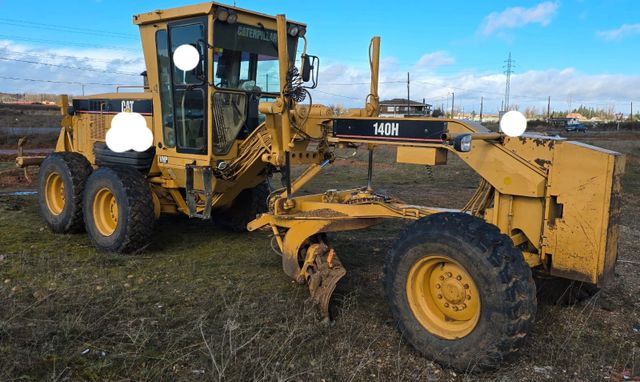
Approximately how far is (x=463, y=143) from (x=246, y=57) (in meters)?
3.51

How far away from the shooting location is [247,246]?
7270 millimetres

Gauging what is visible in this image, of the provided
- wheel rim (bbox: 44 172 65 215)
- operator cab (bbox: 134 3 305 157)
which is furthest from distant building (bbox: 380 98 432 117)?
wheel rim (bbox: 44 172 65 215)

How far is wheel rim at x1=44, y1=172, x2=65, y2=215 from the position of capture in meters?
8.10

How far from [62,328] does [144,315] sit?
70 cm

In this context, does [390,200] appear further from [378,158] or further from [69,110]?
[378,158]

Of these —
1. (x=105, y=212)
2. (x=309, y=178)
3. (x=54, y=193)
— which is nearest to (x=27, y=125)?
(x=54, y=193)

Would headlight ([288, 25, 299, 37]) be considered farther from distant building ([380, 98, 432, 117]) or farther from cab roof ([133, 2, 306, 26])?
distant building ([380, 98, 432, 117])

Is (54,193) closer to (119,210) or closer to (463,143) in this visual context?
(119,210)

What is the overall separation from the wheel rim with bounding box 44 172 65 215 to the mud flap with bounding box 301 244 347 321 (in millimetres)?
4847

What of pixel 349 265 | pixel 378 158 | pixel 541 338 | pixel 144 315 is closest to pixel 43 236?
pixel 144 315

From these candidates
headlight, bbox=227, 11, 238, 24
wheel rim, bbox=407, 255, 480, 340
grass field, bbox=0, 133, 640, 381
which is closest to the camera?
grass field, bbox=0, 133, 640, 381

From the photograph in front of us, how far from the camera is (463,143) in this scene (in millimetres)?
3865

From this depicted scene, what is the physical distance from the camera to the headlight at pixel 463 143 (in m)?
3.87

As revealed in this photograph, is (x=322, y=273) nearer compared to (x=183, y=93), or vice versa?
(x=322, y=273)
